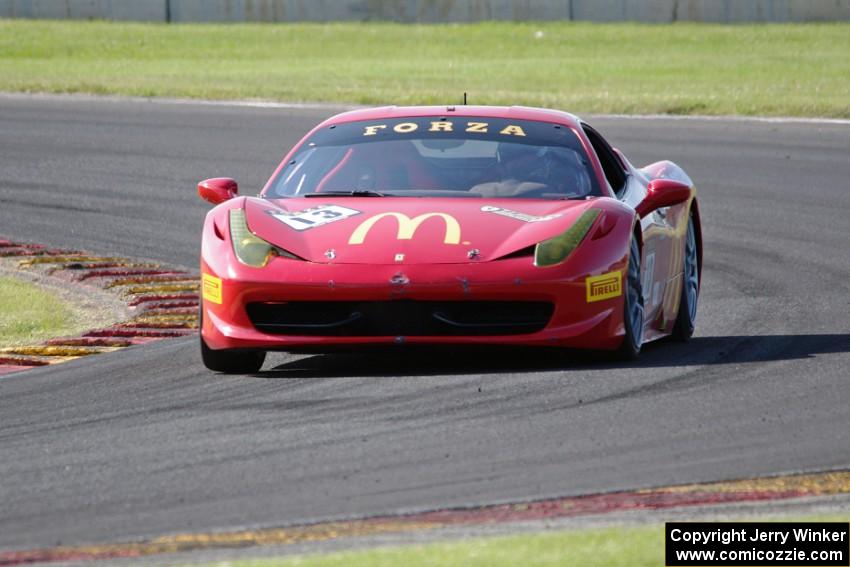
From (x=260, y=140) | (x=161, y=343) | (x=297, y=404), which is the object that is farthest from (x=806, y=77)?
(x=297, y=404)

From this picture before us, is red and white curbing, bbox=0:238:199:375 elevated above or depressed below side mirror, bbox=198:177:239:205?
below

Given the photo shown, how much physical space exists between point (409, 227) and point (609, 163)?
67.1 inches

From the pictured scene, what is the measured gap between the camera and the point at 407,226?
741 centimetres

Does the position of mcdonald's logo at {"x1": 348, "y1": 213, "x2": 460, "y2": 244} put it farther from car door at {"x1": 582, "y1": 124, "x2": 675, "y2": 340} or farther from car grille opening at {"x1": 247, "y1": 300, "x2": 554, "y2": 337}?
car door at {"x1": 582, "y1": 124, "x2": 675, "y2": 340}

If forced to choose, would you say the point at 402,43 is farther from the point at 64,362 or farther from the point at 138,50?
the point at 64,362

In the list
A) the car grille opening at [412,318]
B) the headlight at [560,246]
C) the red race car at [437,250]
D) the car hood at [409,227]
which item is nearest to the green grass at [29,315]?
the red race car at [437,250]

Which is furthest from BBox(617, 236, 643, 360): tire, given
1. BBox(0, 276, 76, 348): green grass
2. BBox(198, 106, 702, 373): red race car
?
BBox(0, 276, 76, 348): green grass

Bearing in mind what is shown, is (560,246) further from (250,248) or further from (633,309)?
(250,248)

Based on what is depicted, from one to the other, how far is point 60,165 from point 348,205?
378 inches

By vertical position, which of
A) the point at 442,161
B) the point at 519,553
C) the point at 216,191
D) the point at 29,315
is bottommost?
the point at 29,315

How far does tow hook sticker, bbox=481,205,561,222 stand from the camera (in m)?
7.53

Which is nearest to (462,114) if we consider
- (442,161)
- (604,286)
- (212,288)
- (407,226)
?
(442,161)

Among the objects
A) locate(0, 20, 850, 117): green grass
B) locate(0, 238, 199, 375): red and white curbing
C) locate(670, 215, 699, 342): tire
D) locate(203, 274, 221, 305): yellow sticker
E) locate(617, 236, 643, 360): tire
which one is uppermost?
locate(203, 274, 221, 305): yellow sticker

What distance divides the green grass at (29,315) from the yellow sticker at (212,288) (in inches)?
74.9
